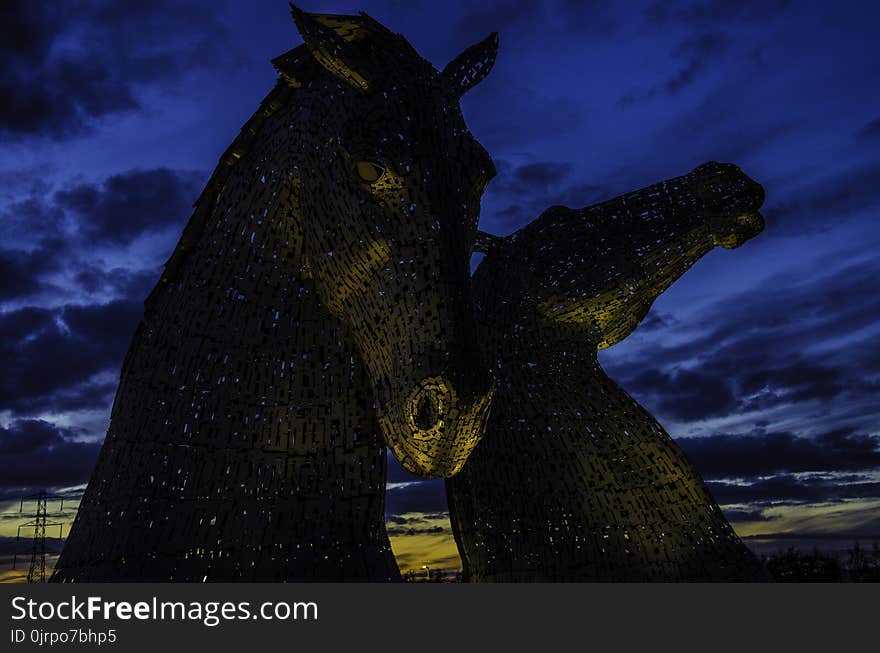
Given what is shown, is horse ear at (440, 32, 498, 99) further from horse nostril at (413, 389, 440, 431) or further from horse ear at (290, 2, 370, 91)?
horse nostril at (413, 389, 440, 431)

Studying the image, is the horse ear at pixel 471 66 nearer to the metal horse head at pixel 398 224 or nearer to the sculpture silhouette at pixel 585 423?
the metal horse head at pixel 398 224

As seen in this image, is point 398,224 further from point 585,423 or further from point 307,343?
point 585,423

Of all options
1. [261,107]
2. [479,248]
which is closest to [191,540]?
[261,107]

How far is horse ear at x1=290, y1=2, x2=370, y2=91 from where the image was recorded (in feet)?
9.61

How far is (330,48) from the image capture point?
296cm

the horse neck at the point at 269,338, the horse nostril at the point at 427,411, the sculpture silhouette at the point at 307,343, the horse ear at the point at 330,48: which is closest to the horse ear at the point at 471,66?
the sculpture silhouette at the point at 307,343

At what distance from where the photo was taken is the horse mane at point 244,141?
130 inches

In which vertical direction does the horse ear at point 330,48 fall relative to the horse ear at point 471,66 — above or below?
below

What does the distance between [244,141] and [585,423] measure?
2.84 metres

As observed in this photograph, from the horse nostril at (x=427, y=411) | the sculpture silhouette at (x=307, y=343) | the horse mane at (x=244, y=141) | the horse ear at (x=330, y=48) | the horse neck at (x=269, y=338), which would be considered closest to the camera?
the horse nostril at (x=427, y=411)
